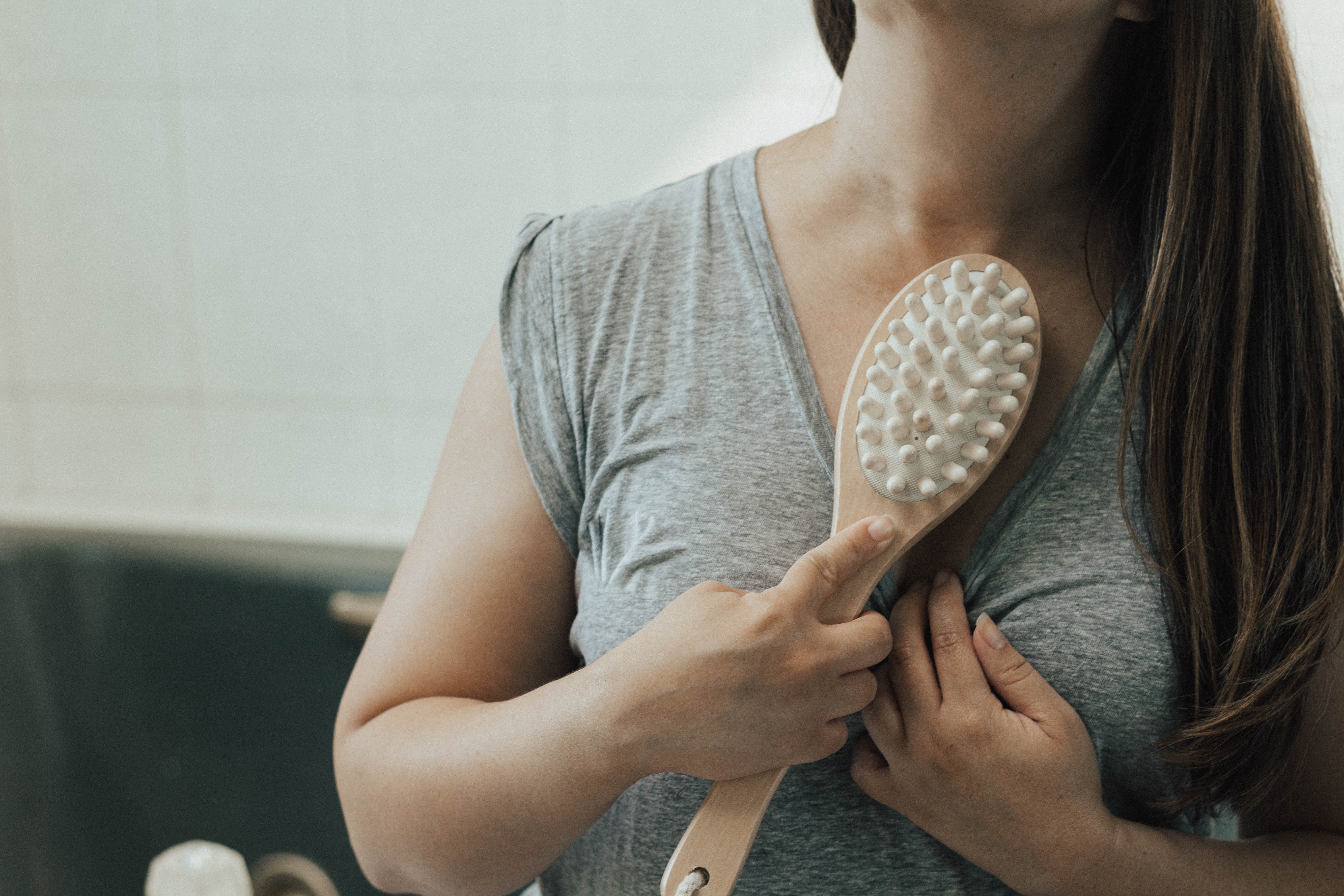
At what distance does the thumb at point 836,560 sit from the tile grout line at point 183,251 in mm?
1001

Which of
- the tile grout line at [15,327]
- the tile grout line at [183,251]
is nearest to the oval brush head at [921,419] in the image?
the tile grout line at [183,251]

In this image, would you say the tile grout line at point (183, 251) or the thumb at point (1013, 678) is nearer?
the thumb at point (1013, 678)

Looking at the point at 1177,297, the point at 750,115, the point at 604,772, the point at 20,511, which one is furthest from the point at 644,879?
the point at 20,511

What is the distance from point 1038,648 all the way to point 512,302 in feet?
1.01

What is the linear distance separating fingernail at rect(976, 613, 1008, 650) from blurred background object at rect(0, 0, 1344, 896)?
0.70 metres

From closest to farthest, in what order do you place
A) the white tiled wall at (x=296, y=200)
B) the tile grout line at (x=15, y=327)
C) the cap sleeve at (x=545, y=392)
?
the cap sleeve at (x=545, y=392)
the white tiled wall at (x=296, y=200)
the tile grout line at (x=15, y=327)

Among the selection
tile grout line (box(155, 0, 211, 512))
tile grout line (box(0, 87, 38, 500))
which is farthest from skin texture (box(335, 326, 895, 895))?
tile grout line (box(0, 87, 38, 500))

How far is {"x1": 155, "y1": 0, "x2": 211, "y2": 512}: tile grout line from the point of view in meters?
1.17

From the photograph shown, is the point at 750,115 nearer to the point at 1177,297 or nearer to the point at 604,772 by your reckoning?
the point at 1177,297

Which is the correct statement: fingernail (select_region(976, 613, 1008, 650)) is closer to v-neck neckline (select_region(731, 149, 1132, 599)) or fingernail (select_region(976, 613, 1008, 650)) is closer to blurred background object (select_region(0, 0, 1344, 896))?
v-neck neckline (select_region(731, 149, 1132, 599))

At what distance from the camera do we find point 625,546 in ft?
1.69

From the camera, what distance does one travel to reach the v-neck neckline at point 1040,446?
494 millimetres

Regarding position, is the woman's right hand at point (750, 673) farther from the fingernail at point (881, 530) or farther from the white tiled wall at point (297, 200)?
the white tiled wall at point (297, 200)

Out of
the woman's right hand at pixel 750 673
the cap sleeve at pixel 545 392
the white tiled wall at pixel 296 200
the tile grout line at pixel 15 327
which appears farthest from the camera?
the tile grout line at pixel 15 327
